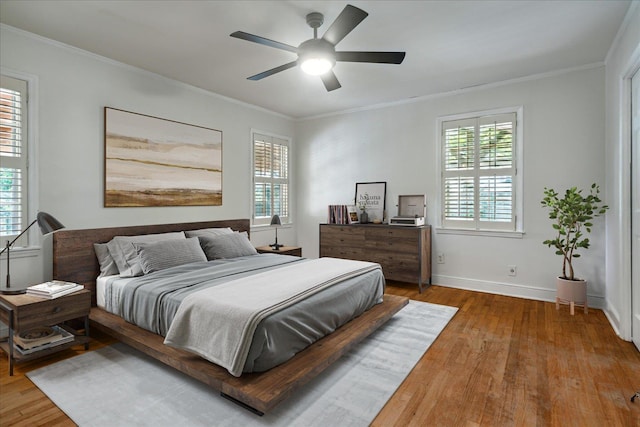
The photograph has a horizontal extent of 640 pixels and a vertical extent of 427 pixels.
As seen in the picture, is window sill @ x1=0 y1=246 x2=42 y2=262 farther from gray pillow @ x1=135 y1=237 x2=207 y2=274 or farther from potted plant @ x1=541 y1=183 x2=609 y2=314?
potted plant @ x1=541 y1=183 x2=609 y2=314

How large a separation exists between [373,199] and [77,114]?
3.89m

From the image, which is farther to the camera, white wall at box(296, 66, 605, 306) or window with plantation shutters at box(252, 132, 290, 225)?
window with plantation shutters at box(252, 132, 290, 225)

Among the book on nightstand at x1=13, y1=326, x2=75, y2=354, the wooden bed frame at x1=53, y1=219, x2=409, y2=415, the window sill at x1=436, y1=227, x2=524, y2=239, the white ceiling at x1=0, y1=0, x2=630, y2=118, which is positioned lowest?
the book on nightstand at x1=13, y1=326, x2=75, y2=354

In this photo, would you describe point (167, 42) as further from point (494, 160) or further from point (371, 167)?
point (494, 160)

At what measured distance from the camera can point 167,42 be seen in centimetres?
318

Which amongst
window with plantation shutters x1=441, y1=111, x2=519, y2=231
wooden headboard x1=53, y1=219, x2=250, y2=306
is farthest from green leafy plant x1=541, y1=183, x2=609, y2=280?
wooden headboard x1=53, y1=219, x2=250, y2=306

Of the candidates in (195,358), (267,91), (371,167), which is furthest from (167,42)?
(371,167)

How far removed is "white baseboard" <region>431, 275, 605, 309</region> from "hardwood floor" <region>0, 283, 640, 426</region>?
455mm

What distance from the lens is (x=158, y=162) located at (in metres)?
4.05

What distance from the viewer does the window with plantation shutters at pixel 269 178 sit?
5398mm

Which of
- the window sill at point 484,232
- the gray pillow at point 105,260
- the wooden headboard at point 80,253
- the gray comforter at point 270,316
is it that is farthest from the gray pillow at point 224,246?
the window sill at point 484,232

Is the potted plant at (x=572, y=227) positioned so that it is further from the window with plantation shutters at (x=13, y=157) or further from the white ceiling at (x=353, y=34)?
the window with plantation shutters at (x=13, y=157)

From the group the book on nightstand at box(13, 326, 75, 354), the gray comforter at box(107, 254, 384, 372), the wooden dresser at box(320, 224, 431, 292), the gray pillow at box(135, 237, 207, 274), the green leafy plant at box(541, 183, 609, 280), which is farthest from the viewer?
the wooden dresser at box(320, 224, 431, 292)

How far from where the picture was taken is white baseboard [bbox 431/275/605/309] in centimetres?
388
